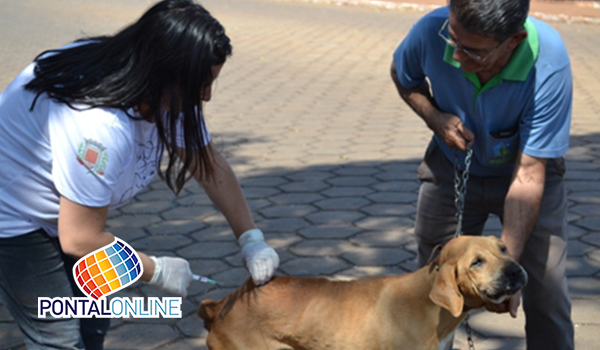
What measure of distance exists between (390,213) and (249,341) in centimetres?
282

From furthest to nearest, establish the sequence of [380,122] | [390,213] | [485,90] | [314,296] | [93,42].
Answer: [380,122]
[390,213]
[314,296]
[485,90]
[93,42]

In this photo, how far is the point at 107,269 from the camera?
9.16ft

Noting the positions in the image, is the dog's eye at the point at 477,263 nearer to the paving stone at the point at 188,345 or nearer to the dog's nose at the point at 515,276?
the dog's nose at the point at 515,276

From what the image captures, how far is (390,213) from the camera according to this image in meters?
5.77

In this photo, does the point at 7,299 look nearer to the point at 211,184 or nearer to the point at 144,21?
the point at 211,184

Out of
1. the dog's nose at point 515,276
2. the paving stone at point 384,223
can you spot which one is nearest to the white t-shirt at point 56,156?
the dog's nose at point 515,276

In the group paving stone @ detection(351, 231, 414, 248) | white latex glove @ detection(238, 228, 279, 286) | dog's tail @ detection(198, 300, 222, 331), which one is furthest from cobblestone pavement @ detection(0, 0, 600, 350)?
white latex glove @ detection(238, 228, 279, 286)

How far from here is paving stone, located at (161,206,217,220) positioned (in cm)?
578

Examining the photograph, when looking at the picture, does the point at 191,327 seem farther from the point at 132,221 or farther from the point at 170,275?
the point at 132,221

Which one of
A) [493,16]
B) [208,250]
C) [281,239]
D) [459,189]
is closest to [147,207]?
[208,250]

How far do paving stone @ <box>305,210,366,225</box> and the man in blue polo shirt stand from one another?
214 cm

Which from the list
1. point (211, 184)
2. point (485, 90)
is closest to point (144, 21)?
point (211, 184)

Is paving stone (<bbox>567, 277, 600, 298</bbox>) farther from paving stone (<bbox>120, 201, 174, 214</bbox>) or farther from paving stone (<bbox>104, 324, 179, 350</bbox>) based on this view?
paving stone (<bbox>120, 201, 174, 214</bbox>)

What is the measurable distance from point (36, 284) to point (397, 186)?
14.0ft
